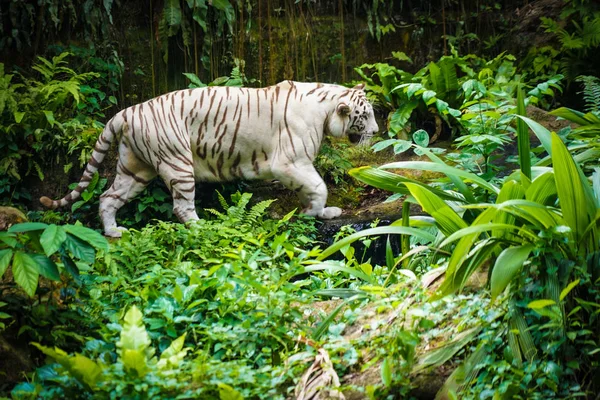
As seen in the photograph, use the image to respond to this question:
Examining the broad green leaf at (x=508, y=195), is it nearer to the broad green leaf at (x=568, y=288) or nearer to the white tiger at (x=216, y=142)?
the broad green leaf at (x=568, y=288)

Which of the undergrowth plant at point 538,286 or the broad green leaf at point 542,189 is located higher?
the broad green leaf at point 542,189

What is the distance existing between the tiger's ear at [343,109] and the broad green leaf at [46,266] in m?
4.82

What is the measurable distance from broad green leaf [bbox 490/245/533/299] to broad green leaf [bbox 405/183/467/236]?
0.52 m

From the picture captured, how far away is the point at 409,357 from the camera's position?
10.2 ft

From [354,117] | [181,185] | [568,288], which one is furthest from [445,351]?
[354,117]

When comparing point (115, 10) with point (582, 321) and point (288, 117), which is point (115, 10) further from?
point (582, 321)

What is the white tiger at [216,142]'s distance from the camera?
745cm

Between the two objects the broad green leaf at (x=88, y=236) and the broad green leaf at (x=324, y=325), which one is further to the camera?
the broad green leaf at (x=324, y=325)

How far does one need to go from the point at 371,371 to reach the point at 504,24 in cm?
917

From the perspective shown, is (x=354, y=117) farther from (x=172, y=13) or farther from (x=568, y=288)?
(x=568, y=288)

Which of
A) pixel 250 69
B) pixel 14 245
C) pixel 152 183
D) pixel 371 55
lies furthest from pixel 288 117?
pixel 14 245

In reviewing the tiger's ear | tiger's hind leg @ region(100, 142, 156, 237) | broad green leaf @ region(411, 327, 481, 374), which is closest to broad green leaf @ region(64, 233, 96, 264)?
broad green leaf @ region(411, 327, 481, 374)

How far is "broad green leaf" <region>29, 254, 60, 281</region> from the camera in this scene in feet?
11.0

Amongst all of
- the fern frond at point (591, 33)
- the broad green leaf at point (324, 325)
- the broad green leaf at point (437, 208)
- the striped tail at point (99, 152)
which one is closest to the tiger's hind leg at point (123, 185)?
the striped tail at point (99, 152)
